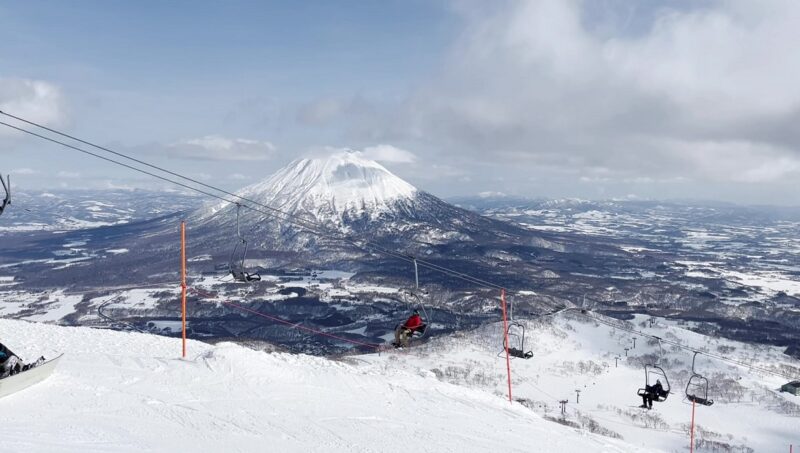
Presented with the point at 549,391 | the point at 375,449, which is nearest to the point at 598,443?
the point at 375,449

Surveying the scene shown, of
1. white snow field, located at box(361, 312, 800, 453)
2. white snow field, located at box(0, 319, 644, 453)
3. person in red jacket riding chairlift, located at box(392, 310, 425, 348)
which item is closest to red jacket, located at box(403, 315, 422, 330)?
person in red jacket riding chairlift, located at box(392, 310, 425, 348)

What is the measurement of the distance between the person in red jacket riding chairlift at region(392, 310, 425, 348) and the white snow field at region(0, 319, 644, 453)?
1923mm

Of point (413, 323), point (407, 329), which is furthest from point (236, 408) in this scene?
point (413, 323)

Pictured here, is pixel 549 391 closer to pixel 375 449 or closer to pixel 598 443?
pixel 598 443

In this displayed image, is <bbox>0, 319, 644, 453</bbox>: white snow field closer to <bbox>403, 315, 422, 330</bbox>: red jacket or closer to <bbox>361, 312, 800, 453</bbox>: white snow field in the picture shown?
<bbox>403, 315, 422, 330</bbox>: red jacket

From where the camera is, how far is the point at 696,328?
131m

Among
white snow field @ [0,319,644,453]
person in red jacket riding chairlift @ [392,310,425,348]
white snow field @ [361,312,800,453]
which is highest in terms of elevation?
person in red jacket riding chairlift @ [392,310,425,348]

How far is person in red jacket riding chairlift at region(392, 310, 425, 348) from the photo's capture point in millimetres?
22344

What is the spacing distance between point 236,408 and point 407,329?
27.0ft

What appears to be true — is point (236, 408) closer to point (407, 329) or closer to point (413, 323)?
point (407, 329)

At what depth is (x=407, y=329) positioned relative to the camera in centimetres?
2244

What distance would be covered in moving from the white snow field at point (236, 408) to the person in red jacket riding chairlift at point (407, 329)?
192 cm

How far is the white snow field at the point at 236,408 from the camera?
13820 millimetres

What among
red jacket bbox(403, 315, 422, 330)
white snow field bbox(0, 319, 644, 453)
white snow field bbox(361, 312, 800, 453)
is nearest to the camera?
white snow field bbox(0, 319, 644, 453)
